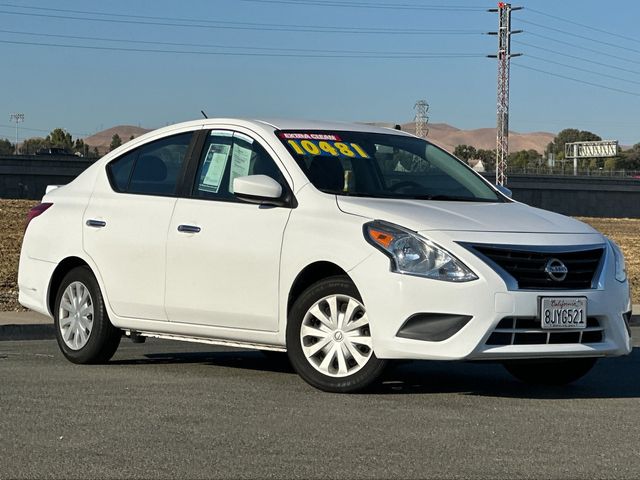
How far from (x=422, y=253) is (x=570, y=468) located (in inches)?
84.6

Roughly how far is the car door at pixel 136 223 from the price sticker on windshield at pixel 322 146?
89cm

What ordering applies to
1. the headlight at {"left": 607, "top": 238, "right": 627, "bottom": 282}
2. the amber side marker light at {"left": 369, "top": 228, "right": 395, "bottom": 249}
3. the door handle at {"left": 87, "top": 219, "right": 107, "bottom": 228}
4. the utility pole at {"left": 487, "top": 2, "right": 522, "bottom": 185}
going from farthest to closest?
the utility pole at {"left": 487, "top": 2, "right": 522, "bottom": 185} → the door handle at {"left": 87, "top": 219, "right": 107, "bottom": 228} → the headlight at {"left": 607, "top": 238, "right": 627, "bottom": 282} → the amber side marker light at {"left": 369, "top": 228, "right": 395, "bottom": 249}

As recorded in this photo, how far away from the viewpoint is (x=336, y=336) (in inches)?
305

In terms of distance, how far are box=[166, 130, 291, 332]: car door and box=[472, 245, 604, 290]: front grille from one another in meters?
1.41

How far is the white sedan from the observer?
24.4 ft

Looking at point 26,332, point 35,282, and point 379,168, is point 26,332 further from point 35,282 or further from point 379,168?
point 379,168

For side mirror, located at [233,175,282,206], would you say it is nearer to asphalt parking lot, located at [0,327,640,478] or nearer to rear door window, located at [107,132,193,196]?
rear door window, located at [107,132,193,196]

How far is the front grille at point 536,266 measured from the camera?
7.45 m

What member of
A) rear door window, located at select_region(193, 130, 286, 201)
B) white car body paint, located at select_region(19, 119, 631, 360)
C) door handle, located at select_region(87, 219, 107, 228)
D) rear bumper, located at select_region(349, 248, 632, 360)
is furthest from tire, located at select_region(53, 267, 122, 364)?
rear bumper, located at select_region(349, 248, 632, 360)

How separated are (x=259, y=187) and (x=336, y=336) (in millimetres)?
1078

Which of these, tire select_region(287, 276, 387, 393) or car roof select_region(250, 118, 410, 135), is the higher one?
car roof select_region(250, 118, 410, 135)

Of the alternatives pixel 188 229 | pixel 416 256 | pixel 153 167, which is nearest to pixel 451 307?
pixel 416 256

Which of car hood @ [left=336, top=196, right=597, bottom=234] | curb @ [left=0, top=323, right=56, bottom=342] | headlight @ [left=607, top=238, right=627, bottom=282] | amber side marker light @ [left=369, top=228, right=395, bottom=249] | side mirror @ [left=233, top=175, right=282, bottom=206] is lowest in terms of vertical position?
curb @ [left=0, top=323, right=56, bottom=342]

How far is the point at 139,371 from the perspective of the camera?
8.90 meters
